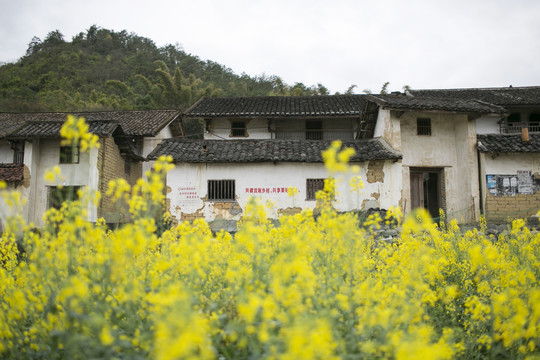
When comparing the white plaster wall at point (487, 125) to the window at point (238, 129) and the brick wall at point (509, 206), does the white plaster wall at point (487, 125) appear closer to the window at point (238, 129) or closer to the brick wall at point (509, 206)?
the brick wall at point (509, 206)

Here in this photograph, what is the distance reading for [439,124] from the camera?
1462 cm

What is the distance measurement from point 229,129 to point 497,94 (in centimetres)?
1258

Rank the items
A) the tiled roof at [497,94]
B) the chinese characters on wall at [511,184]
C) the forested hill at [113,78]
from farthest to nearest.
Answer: the forested hill at [113,78] < the tiled roof at [497,94] < the chinese characters on wall at [511,184]

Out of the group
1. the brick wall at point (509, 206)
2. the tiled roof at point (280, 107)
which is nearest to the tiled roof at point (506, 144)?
the brick wall at point (509, 206)

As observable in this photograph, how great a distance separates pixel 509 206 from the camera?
13211 millimetres

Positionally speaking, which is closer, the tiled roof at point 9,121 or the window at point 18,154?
the window at point 18,154

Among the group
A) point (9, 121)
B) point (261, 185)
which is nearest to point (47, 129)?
point (9, 121)

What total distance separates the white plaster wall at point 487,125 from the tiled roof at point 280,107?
185 inches

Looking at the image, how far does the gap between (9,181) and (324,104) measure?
13.7 m

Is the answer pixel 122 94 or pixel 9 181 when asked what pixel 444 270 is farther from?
pixel 122 94

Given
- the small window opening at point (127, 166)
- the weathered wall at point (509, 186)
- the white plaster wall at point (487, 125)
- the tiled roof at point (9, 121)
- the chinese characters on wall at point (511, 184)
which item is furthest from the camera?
the tiled roof at point (9, 121)

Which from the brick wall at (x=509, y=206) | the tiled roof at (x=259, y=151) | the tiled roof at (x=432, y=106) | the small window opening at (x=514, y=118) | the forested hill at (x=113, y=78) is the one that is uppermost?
the forested hill at (x=113, y=78)

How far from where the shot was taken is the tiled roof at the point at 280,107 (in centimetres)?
1686

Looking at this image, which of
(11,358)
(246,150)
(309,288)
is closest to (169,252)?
(11,358)
